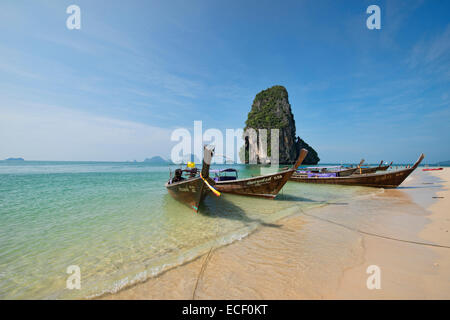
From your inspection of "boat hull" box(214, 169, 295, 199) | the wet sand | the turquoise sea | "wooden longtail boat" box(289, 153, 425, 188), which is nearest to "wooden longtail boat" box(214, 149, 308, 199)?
"boat hull" box(214, 169, 295, 199)

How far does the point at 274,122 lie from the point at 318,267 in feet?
288

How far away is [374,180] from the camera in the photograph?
1655cm

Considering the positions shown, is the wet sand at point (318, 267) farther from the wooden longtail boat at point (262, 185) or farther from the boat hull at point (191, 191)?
the wooden longtail boat at point (262, 185)

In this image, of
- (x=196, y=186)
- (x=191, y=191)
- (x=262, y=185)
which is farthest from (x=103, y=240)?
(x=262, y=185)

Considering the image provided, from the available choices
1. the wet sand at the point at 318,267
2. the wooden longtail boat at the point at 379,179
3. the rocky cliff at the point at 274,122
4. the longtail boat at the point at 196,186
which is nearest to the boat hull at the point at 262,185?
the longtail boat at the point at 196,186

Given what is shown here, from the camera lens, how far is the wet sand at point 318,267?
300 cm

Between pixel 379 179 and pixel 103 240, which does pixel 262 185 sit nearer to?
pixel 103 240

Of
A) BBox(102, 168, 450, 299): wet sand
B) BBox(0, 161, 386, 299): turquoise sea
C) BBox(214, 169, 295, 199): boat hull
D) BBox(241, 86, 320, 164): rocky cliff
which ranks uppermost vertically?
BBox(241, 86, 320, 164): rocky cliff

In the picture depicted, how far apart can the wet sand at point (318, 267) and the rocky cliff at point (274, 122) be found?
257ft

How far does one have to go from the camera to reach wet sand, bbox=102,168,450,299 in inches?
118

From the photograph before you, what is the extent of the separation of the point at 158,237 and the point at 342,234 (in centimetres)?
651

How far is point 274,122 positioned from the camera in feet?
280

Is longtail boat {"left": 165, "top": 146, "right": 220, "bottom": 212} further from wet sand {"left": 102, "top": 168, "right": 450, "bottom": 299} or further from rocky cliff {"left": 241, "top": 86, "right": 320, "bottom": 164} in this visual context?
rocky cliff {"left": 241, "top": 86, "right": 320, "bottom": 164}

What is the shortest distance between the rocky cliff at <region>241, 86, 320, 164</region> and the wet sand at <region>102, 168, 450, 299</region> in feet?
257
